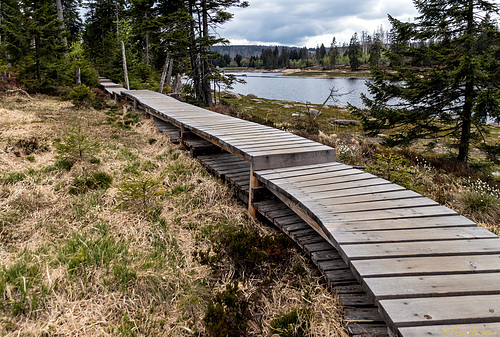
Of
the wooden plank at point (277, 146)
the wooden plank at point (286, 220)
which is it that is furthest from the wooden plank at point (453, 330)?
the wooden plank at point (277, 146)

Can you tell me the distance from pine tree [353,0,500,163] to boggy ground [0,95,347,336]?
24.5 ft

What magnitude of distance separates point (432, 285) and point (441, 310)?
207 mm

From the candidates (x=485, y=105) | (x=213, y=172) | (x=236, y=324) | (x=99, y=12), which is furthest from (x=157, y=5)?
(x=99, y=12)

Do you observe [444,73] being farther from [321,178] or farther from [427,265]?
[427,265]

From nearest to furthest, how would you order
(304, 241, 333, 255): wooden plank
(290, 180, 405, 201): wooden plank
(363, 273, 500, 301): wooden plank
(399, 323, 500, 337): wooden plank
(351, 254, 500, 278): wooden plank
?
(399, 323, 500, 337): wooden plank
(363, 273, 500, 301): wooden plank
(351, 254, 500, 278): wooden plank
(304, 241, 333, 255): wooden plank
(290, 180, 405, 201): wooden plank

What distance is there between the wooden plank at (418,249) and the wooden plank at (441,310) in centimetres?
44

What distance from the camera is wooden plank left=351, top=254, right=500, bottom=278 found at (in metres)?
2.04

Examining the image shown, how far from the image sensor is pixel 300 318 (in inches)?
92.5

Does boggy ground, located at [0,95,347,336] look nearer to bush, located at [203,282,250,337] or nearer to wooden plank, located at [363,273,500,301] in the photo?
bush, located at [203,282,250,337]

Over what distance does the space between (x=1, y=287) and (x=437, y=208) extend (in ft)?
12.6

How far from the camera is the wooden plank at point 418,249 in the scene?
223 centimetres

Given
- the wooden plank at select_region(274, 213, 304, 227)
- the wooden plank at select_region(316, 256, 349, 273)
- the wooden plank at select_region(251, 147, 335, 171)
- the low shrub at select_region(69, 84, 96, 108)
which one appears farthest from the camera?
the low shrub at select_region(69, 84, 96, 108)

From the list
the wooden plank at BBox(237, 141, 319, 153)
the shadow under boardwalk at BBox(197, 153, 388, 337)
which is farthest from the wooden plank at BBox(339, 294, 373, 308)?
the wooden plank at BBox(237, 141, 319, 153)

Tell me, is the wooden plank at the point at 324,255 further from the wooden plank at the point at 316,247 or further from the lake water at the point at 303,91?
the lake water at the point at 303,91
